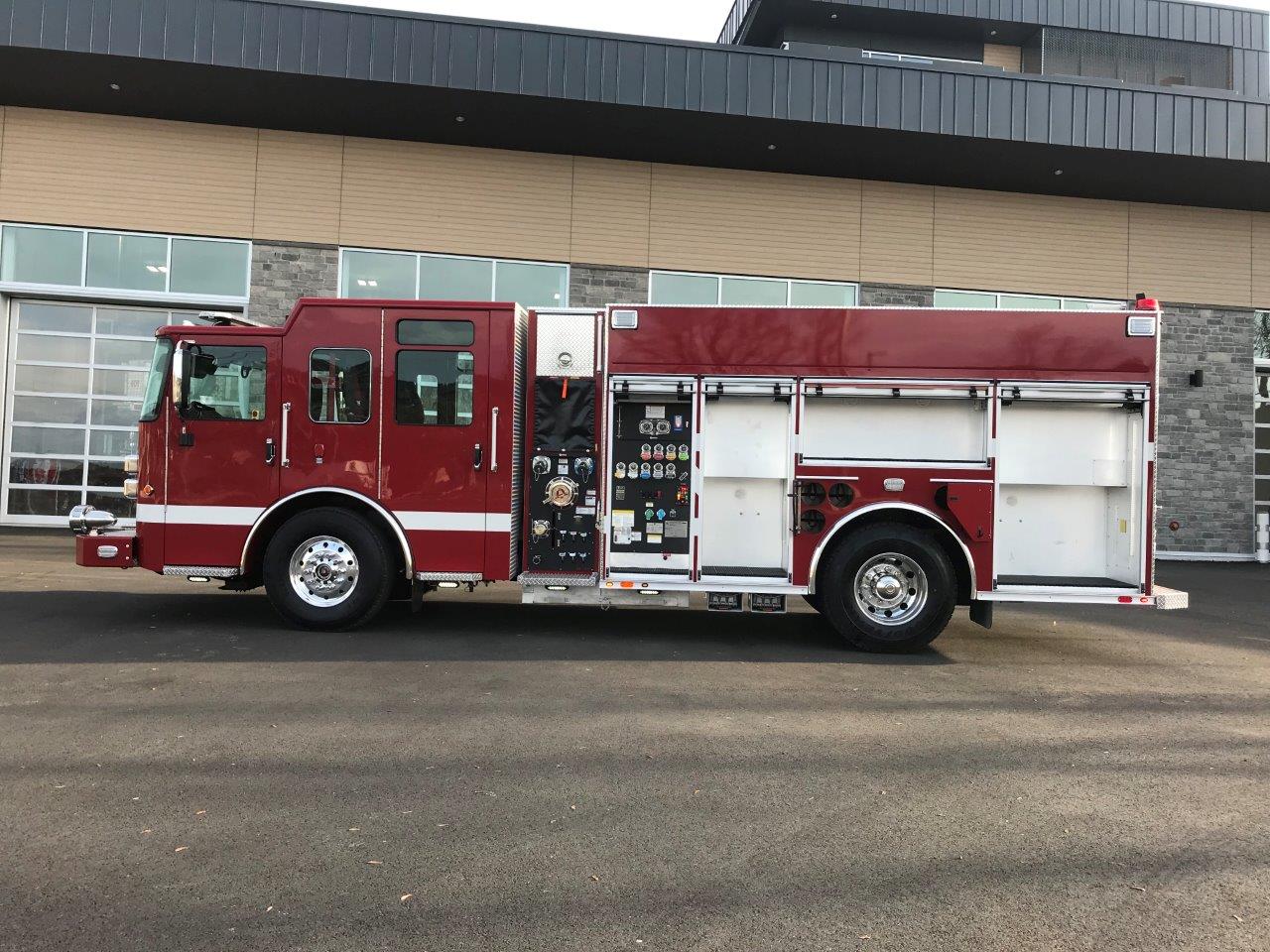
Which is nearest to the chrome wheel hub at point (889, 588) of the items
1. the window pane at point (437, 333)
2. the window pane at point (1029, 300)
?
the window pane at point (437, 333)

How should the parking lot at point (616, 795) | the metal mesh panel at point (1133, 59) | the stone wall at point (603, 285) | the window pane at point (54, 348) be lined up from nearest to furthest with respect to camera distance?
the parking lot at point (616, 795), the window pane at point (54, 348), the stone wall at point (603, 285), the metal mesh panel at point (1133, 59)

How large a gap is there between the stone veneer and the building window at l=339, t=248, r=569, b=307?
255 inches

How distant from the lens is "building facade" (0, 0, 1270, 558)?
43.9 feet

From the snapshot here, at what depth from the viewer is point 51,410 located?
15297mm

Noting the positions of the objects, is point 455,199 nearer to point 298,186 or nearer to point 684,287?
point 298,186

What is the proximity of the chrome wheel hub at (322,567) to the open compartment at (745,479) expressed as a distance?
3145 mm

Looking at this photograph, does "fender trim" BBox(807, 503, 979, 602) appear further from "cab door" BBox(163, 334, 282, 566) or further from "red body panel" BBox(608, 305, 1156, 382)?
"cab door" BBox(163, 334, 282, 566)

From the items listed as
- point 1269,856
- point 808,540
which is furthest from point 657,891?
point 808,540

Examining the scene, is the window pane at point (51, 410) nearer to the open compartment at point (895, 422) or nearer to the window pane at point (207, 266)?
the window pane at point (207, 266)

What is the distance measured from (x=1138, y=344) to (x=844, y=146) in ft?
29.2

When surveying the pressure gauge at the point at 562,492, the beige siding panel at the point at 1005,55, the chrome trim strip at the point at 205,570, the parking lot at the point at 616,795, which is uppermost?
the beige siding panel at the point at 1005,55

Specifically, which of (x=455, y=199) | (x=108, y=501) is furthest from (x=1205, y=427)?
(x=108, y=501)

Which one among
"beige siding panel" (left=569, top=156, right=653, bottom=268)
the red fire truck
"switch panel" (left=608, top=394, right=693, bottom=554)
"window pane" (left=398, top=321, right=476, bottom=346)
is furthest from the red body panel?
"beige siding panel" (left=569, top=156, right=653, bottom=268)

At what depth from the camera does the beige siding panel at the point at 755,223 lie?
51.7 ft
